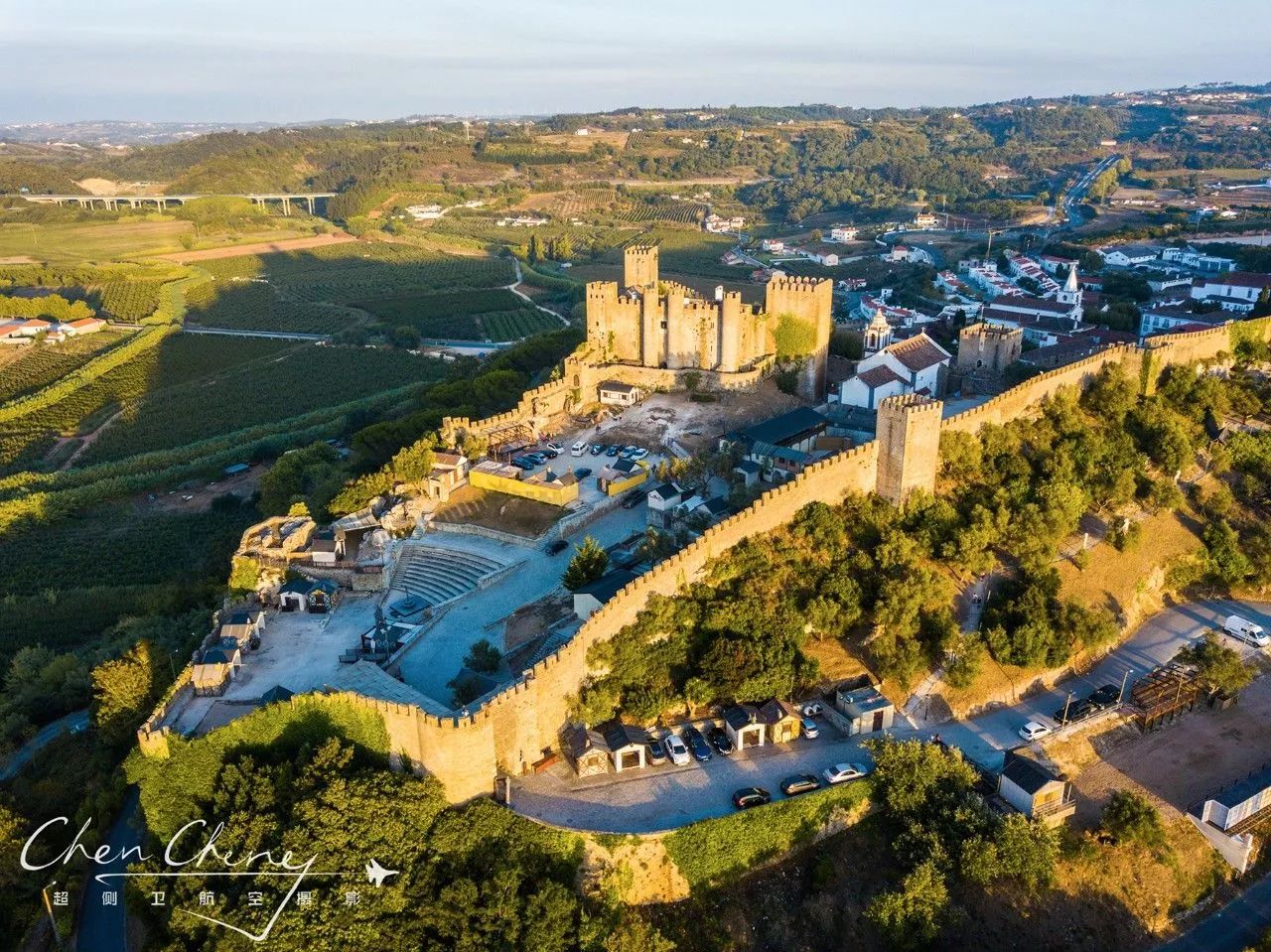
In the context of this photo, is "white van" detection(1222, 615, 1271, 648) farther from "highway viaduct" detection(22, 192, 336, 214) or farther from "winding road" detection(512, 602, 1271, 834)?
"highway viaduct" detection(22, 192, 336, 214)

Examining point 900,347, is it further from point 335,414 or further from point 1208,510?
point 335,414

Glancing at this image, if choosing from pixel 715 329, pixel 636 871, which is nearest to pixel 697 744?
pixel 636 871

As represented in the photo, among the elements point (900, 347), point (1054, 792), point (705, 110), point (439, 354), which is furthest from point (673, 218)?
point (705, 110)

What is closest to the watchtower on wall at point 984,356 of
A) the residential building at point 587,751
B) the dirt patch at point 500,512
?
the dirt patch at point 500,512

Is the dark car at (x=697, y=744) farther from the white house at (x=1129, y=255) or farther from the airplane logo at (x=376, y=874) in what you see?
the white house at (x=1129, y=255)

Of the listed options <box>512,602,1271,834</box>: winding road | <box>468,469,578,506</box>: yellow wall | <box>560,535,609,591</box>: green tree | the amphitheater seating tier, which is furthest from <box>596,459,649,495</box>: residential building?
<box>512,602,1271,834</box>: winding road
